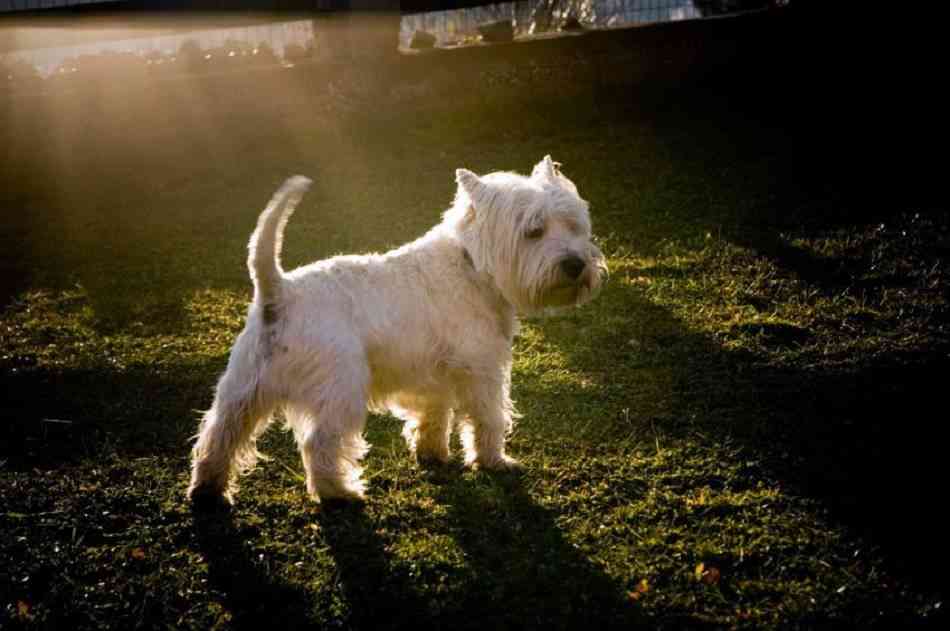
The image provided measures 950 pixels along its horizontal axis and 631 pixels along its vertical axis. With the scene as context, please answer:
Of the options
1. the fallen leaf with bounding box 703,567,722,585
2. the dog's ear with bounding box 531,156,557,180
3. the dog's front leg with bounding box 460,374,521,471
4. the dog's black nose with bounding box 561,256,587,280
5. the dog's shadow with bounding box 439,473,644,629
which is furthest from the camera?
the dog's ear with bounding box 531,156,557,180

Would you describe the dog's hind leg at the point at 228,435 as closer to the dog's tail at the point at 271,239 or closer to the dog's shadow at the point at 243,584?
the dog's shadow at the point at 243,584

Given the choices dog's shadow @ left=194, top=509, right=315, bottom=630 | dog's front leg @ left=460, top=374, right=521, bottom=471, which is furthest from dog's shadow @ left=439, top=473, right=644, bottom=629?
dog's shadow @ left=194, top=509, right=315, bottom=630

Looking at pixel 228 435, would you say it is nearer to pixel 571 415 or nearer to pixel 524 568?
pixel 524 568

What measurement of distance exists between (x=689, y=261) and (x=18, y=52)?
1025 centimetres

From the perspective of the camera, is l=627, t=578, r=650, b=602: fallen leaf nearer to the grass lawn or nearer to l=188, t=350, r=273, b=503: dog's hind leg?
the grass lawn

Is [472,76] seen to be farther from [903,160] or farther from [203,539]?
[203,539]

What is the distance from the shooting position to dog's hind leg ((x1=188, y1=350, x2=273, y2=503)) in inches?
132

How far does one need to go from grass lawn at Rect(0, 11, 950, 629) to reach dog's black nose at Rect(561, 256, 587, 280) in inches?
40.4

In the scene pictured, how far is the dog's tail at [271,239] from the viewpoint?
10.5ft

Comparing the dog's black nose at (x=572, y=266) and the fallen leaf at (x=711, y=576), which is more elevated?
the dog's black nose at (x=572, y=266)

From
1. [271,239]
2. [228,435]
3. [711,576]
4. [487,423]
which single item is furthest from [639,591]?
[271,239]

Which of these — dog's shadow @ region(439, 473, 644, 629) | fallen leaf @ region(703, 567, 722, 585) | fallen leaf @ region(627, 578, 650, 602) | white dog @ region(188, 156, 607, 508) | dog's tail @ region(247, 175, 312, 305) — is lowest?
dog's shadow @ region(439, 473, 644, 629)

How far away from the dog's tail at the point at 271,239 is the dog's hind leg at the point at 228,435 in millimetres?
390

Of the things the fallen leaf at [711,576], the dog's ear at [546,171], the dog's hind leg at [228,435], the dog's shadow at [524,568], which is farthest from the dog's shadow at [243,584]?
the dog's ear at [546,171]
